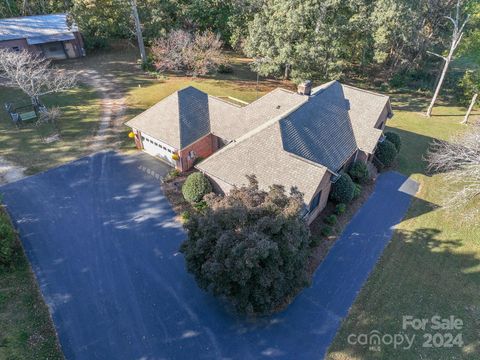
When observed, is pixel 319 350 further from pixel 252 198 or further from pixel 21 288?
pixel 21 288

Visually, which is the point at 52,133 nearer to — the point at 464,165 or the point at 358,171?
the point at 358,171

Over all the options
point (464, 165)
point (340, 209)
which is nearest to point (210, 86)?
point (340, 209)

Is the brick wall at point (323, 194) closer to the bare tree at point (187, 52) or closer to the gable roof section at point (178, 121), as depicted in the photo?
the gable roof section at point (178, 121)

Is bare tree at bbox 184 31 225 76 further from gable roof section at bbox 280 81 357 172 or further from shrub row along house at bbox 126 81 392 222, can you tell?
gable roof section at bbox 280 81 357 172

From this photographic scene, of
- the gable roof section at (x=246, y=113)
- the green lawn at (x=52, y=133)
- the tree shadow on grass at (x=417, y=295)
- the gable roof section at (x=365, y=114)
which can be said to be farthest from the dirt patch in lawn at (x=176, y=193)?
the gable roof section at (x=365, y=114)

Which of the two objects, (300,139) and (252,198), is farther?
(300,139)

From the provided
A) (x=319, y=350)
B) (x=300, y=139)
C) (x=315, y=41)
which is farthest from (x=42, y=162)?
(x=315, y=41)
